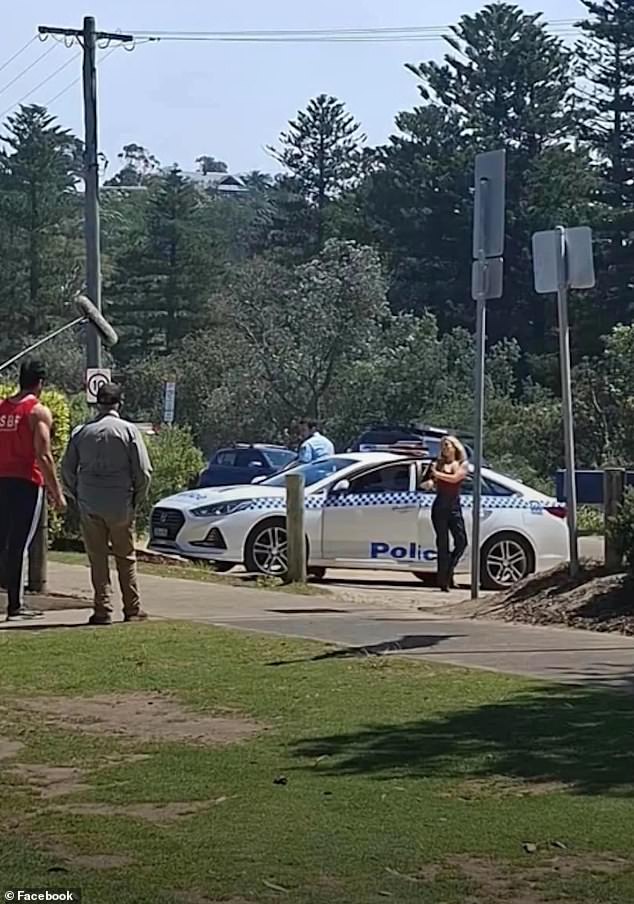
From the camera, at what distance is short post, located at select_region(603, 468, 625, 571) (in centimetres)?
1277

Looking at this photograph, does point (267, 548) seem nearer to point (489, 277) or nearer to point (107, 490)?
→ point (489, 277)

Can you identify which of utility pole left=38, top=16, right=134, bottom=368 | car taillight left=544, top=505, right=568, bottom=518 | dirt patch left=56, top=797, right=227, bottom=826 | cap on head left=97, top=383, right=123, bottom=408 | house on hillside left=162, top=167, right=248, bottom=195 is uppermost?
house on hillside left=162, top=167, right=248, bottom=195

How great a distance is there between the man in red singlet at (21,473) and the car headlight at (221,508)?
6.41 meters

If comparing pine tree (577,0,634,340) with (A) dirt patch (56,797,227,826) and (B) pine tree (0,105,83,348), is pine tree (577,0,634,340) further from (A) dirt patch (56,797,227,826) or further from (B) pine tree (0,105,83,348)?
(A) dirt patch (56,797,227,826)

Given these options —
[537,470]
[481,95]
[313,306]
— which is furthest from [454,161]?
[537,470]

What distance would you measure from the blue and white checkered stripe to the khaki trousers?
6333 mm

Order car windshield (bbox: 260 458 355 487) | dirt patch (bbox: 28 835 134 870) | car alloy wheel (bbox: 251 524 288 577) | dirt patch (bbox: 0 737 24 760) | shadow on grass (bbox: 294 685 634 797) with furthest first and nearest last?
car windshield (bbox: 260 458 355 487) < car alloy wheel (bbox: 251 524 288 577) < dirt patch (bbox: 0 737 24 760) < shadow on grass (bbox: 294 685 634 797) < dirt patch (bbox: 28 835 134 870)

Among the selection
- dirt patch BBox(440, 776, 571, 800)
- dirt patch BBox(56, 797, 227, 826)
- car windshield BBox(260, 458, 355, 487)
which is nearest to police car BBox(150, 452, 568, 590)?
car windshield BBox(260, 458, 355, 487)

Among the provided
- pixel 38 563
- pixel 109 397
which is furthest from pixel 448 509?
pixel 109 397

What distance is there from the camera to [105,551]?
1231 centimetres

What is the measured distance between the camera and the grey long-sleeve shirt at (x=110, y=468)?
A: 40.1 ft

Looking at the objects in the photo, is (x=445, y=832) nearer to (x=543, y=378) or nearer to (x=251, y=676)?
(x=251, y=676)

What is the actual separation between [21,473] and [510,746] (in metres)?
5.63

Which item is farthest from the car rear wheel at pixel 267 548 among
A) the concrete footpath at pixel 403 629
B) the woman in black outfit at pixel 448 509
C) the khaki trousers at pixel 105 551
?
the khaki trousers at pixel 105 551
